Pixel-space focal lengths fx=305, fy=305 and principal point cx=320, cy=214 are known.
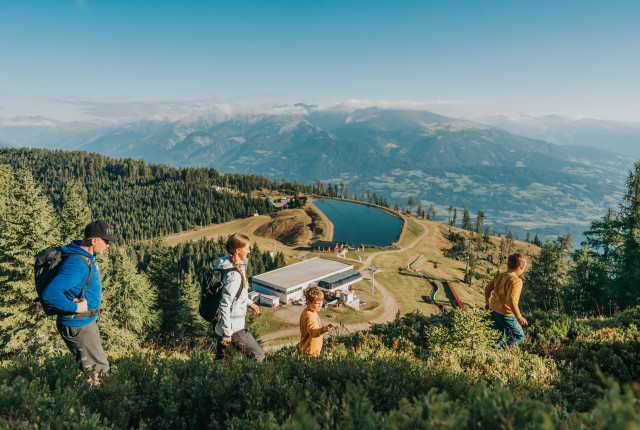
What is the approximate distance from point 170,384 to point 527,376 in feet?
22.4

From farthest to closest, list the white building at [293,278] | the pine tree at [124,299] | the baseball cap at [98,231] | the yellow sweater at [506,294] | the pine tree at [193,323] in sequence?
the white building at [293,278] < the pine tree at [193,323] < the pine tree at [124,299] < the yellow sweater at [506,294] < the baseball cap at [98,231]

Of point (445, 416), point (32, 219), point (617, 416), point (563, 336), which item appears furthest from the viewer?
point (32, 219)

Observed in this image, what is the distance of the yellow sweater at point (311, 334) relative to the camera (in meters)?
6.83

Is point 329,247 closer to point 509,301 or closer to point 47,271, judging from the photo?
point 509,301

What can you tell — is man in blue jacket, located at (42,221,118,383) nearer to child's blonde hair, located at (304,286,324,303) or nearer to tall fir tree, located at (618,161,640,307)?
child's blonde hair, located at (304,286,324,303)

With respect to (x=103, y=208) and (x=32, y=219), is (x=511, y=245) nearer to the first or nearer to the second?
(x=32, y=219)

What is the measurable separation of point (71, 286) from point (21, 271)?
58.1 feet

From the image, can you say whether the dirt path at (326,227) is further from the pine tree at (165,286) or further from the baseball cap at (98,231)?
the baseball cap at (98,231)

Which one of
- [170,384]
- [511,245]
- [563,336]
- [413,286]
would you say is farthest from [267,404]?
[511,245]

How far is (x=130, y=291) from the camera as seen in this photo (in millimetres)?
25969

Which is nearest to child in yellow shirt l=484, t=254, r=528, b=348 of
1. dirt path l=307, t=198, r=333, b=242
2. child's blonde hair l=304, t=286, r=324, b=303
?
child's blonde hair l=304, t=286, r=324, b=303

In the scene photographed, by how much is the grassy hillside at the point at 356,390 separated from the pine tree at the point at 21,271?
54.2 feet

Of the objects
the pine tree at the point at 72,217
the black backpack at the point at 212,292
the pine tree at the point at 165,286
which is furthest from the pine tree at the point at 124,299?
the black backpack at the point at 212,292

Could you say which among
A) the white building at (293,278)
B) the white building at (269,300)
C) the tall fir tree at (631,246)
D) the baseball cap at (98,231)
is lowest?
the white building at (269,300)
